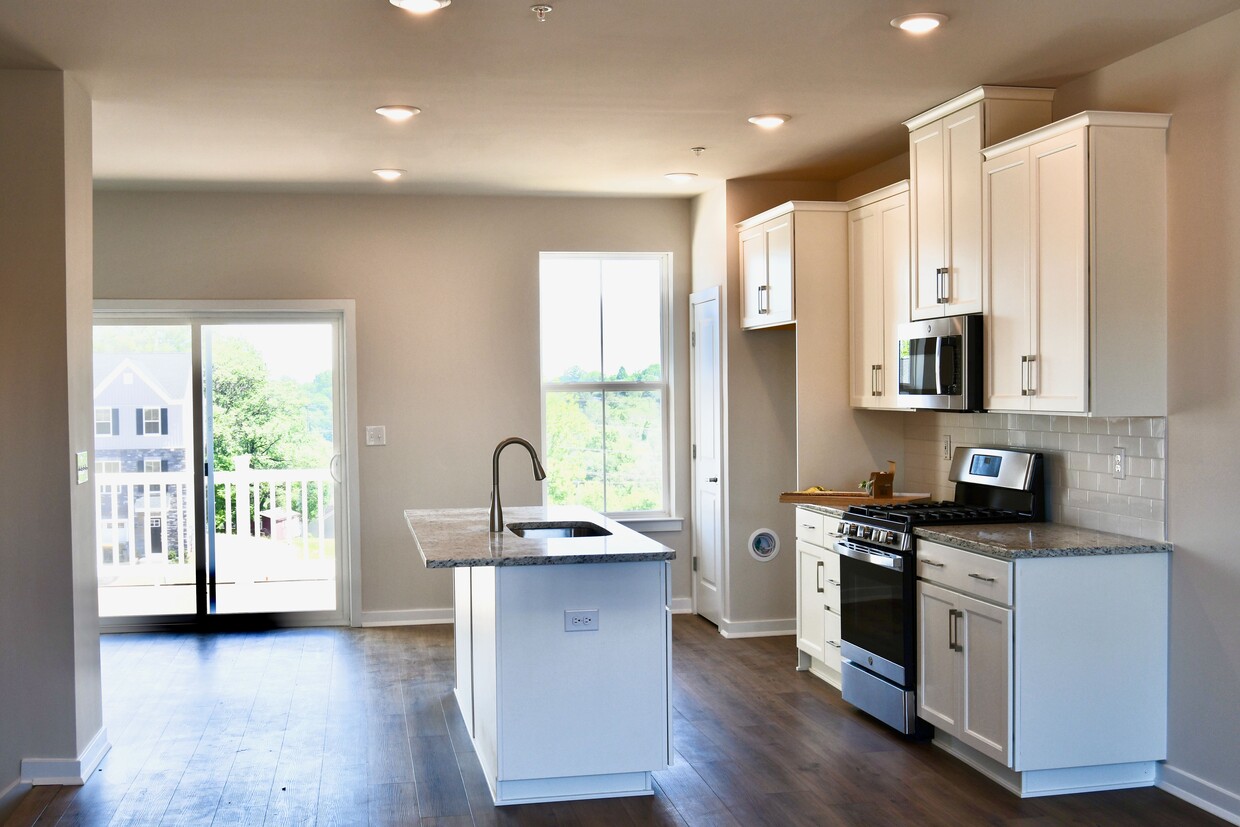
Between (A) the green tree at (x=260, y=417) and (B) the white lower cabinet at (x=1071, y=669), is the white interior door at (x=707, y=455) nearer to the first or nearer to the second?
(A) the green tree at (x=260, y=417)

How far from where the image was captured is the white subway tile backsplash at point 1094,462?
380 cm

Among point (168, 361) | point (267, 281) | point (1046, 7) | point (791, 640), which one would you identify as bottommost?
point (791, 640)

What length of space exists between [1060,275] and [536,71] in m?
2.04

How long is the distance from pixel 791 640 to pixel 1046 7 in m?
3.84

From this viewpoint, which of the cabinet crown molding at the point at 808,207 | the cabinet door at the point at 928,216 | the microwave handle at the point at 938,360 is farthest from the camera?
the cabinet crown molding at the point at 808,207

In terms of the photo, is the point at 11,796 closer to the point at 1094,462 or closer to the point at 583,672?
the point at 583,672

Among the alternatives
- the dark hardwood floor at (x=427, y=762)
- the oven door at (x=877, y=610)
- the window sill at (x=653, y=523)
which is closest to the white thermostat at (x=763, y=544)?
the dark hardwood floor at (x=427, y=762)

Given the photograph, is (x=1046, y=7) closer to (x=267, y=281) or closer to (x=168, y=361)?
(x=267, y=281)

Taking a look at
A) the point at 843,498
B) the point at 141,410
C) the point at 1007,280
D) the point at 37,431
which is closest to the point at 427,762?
the point at 37,431

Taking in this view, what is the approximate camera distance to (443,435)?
6773mm

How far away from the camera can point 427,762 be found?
4184 mm

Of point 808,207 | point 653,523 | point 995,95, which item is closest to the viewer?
point 995,95

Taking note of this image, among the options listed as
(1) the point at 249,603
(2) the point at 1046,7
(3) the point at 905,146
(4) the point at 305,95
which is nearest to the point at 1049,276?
(2) the point at 1046,7

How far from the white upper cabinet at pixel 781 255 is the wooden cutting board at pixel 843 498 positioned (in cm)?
95
